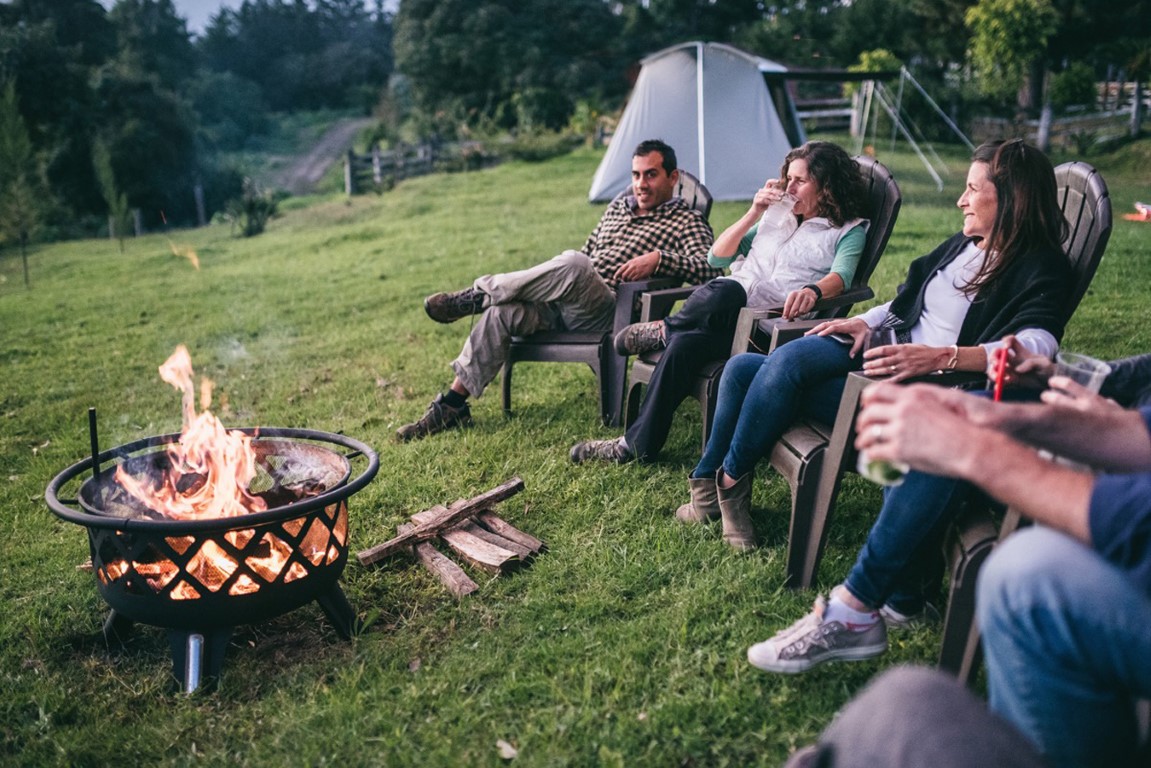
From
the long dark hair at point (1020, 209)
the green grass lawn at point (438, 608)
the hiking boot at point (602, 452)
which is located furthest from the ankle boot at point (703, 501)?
the long dark hair at point (1020, 209)

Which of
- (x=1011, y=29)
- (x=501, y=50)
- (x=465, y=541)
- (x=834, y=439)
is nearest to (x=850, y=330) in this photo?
(x=834, y=439)

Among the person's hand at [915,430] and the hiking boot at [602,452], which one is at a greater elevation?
the person's hand at [915,430]

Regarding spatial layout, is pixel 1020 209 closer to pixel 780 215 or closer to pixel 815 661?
pixel 780 215

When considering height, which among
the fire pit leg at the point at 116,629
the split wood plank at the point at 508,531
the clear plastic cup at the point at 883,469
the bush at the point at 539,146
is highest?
the bush at the point at 539,146

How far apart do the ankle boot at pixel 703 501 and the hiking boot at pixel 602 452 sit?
621 millimetres

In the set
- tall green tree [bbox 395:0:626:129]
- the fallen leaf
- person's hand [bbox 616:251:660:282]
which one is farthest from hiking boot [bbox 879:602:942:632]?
tall green tree [bbox 395:0:626:129]

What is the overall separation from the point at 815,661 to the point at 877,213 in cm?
208

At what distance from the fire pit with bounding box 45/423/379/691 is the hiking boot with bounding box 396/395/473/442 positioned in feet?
4.98

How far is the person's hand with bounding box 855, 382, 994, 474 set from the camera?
1395mm

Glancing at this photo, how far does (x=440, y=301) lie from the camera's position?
4238 mm

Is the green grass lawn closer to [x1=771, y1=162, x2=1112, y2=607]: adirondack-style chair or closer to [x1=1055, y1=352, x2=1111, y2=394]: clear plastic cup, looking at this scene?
[x1=771, y1=162, x2=1112, y2=607]: adirondack-style chair

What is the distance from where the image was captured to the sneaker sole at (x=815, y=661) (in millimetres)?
2230

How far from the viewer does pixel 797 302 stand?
333cm

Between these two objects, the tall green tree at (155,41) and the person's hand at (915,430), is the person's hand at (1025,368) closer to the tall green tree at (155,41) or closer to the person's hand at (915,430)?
the person's hand at (915,430)
